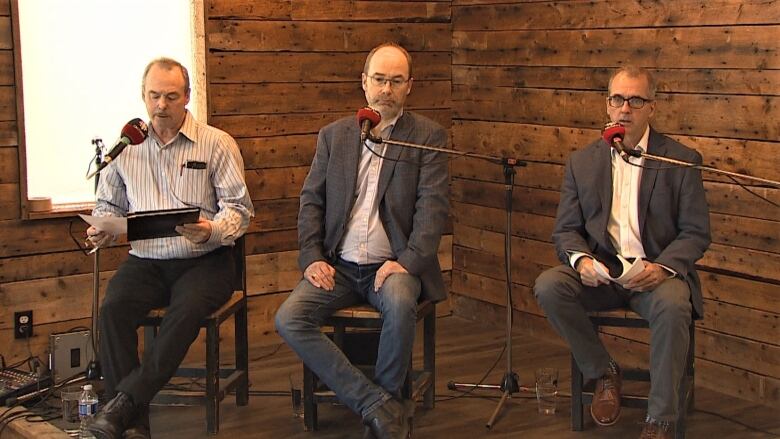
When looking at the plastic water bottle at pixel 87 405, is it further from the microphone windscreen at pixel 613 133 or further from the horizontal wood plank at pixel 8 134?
the microphone windscreen at pixel 613 133

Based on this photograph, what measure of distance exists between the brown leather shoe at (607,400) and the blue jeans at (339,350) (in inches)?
26.4

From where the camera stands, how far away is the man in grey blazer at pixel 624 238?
3.94m

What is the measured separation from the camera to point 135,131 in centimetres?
396

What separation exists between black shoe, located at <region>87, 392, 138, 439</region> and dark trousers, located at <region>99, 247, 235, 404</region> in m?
0.03

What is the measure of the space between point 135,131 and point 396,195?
36.9 inches

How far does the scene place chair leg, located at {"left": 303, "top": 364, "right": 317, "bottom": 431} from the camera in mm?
4125

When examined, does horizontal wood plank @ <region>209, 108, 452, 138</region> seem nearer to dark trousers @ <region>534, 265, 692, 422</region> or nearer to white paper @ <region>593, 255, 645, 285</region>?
dark trousers @ <region>534, 265, 692, 422</region>

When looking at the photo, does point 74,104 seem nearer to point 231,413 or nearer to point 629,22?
point 231,413

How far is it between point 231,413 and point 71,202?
118 cm

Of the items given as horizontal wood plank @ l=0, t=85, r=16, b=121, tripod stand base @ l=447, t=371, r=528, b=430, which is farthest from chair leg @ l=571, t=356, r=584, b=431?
horizontal wood plank @ l=0, t=85, r=16, b=121

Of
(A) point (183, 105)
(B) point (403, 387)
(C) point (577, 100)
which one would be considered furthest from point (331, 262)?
(C) point (577, 100)

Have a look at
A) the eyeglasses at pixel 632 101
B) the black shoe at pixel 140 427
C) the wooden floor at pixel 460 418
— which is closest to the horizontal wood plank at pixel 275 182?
the wooden floor at pixel 460 418

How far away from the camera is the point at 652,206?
4.03m

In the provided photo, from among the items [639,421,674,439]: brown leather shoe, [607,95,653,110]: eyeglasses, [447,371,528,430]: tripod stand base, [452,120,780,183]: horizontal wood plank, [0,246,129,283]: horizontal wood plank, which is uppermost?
[607,95,653,110]: eyeglasses
